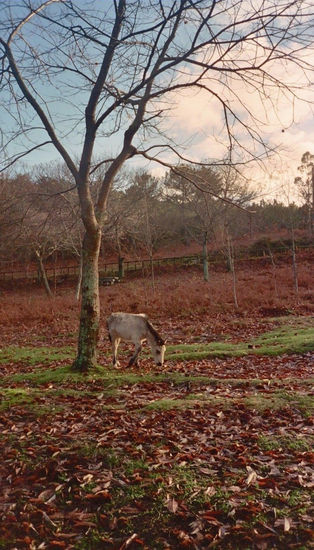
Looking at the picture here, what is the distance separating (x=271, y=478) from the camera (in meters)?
4.88

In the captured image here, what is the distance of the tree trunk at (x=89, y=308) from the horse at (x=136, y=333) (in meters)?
1.68

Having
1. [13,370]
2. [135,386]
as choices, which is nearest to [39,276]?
[13,370]

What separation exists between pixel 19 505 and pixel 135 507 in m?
1.18

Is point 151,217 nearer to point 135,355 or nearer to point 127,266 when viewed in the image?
point 127,266

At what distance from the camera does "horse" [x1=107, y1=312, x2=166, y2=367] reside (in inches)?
474

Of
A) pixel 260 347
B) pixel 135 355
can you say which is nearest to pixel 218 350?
pixel 260 347

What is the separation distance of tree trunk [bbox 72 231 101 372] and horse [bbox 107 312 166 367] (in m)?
1.68

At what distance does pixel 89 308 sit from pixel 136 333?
245 cm

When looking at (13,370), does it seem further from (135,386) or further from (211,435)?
(211,435)

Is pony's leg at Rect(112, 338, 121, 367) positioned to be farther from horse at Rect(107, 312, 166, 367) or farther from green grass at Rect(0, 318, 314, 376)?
green grass at Rect(0, 318, 314, 376)

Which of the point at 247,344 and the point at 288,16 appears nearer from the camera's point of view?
the point at 288,16

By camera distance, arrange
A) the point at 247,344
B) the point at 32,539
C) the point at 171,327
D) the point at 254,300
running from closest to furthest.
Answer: the point at 32,539, the point at 247,344, the point at 171,327, the point at 254,300

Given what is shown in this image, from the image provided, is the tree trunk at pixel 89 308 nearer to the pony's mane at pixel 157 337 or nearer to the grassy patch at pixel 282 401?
the pony's mane at pixel 157 337

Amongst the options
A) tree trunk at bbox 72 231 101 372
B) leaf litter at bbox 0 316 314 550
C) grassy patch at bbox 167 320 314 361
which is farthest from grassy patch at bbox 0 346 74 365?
leaf litter at bbox 0 316 314 550
